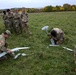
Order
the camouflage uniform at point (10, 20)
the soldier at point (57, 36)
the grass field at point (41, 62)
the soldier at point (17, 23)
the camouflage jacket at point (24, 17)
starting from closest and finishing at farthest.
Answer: the grass field at point (41, 62) → the soldier at point (57, 36) → the camouflage jacket at point (24, 17) → the soldier at point (17, 23) → the camouflage uniform at point (10, 20)

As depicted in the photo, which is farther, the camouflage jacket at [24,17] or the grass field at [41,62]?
the camouflage jacket at [24,17]

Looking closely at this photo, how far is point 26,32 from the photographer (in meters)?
13.4

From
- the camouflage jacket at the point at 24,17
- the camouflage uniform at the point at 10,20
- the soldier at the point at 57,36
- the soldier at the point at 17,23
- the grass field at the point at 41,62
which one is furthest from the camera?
the camouflage uniform at the point at 10,20

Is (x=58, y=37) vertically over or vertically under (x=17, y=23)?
under

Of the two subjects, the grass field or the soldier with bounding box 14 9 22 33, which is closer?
the grass field

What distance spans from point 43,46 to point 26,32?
295 centimetres

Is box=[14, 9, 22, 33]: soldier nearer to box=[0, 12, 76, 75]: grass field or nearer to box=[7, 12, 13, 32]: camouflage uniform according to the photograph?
box=[7, 12, 13, 32]: camouflage uniform

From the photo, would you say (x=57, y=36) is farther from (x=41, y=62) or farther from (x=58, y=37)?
(x=41, y=62)

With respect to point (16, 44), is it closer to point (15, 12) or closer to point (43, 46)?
point (43, 46)

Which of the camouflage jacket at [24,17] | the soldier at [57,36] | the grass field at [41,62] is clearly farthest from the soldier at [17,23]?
the soldier at [57,36]

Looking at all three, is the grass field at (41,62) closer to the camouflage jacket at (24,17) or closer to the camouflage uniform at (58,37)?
the camouflage uniform at (58,37)

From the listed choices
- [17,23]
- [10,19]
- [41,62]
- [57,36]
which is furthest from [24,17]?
[41,62]

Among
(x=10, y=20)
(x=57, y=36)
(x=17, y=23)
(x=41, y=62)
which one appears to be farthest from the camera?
(x=10, y=20)

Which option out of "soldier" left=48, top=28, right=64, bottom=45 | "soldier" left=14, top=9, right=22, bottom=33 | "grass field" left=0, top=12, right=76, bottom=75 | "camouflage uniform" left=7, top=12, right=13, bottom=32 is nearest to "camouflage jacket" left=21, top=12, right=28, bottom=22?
"soldier" left=14, top=9, right=22, bottom=33
